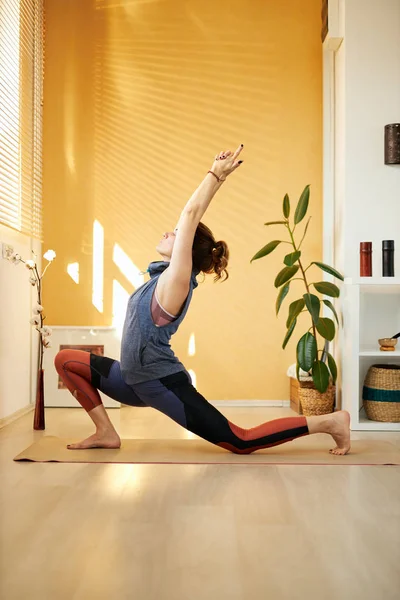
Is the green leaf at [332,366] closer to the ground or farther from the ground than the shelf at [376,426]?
farther from the ground

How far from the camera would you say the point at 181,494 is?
2.65 m

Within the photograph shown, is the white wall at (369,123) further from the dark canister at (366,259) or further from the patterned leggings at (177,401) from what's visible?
the patterned leggings at (177,401)

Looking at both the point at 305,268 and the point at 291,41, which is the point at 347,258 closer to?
the point at 305,268

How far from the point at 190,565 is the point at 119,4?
4431 mm

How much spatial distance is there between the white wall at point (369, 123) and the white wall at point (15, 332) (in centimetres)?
195

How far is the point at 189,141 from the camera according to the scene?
5352 millimetres

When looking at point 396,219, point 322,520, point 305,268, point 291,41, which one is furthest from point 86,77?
point 322,520

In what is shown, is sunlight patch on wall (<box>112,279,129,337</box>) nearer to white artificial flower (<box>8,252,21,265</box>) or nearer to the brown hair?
white artificial flower (<box>8,252,21,265</box>)

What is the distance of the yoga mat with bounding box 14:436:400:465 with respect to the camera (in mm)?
3207

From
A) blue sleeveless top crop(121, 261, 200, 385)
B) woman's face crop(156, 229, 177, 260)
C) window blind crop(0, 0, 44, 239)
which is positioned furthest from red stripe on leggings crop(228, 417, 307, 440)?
window blind crop(0, 0, 44, 239)

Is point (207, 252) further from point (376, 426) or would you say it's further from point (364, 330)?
point (364, 330)

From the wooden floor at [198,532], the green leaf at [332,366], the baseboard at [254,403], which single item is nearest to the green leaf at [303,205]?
the green leaf at [332,366]

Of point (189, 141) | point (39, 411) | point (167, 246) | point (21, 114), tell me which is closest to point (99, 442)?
point (39, 411)

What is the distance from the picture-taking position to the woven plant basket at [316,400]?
4531 millimetres
